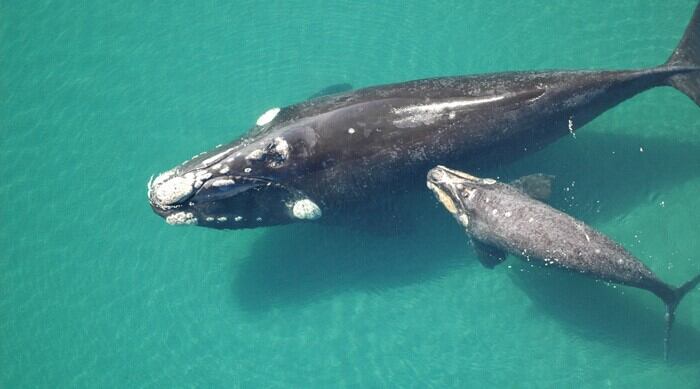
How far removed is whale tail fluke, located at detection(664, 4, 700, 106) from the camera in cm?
Result: 1340

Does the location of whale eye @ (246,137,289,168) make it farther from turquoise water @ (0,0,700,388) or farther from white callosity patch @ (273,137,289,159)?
turquoise water @ (0,0,700,388)

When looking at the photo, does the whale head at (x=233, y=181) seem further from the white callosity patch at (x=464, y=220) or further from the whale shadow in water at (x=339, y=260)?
the white callosity patch at (x=464, y=220)

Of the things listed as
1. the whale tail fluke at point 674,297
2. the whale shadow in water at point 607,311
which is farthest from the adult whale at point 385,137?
the whale tail fluke at point 674,297

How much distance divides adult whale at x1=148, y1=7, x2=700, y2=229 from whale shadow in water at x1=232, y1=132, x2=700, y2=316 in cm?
222

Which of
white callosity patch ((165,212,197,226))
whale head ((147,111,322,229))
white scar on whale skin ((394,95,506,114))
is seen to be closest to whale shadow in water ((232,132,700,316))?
whale head ((147,111,322,229))

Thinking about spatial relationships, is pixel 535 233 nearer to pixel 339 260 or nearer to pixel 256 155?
pixel 339 260

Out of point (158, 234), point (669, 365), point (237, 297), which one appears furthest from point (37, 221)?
point (669, 365)

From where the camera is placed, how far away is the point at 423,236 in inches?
611

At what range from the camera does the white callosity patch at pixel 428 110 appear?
12742mm

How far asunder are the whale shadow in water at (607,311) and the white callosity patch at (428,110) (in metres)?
4.78

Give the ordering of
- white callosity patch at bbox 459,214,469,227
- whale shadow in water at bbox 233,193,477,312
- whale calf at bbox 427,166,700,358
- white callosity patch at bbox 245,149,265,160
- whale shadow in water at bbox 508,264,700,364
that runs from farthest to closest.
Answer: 1. whale shadow in water at bbox 233,193,477,312
2. whale shadow in water at bbox 508,264,700,364
3. white callosity patch at bbox 459,214,469,227
4. white callosity patch at bbox 245,149,265,160
5. whale calf at bbox 427,166,700,358

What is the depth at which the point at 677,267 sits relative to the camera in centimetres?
1475

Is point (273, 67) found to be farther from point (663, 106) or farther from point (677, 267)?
point (677, 267)

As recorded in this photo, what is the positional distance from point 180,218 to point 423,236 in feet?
22.0
